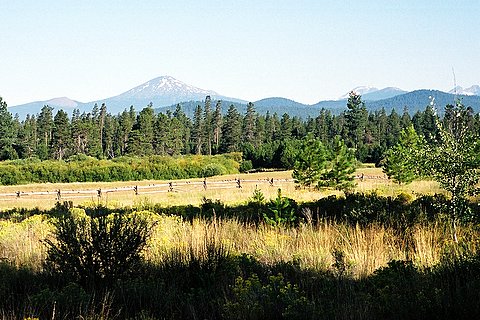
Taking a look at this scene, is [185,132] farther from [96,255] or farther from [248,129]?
[96,255]

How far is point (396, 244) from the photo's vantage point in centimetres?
700

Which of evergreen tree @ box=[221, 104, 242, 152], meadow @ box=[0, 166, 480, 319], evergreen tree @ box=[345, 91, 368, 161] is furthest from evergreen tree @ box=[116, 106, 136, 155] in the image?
meadow @ box=[0, 166, 480, 319]

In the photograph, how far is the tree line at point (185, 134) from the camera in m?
88.4

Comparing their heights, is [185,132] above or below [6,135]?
above

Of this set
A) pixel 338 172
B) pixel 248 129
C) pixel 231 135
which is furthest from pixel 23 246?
pixel 248 129

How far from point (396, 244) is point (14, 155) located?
3515 inches

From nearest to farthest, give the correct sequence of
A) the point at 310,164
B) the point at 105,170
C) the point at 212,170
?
the point at 310,164 < the point at 105,170 < the point at 212,170

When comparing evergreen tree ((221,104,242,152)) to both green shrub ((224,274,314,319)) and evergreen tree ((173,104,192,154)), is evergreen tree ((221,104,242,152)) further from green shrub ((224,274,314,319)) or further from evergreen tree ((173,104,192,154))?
green shrub ((224,274,314,319))

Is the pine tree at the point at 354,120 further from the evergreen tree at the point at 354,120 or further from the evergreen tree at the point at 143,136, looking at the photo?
the evergreen tree at the point at 143,136

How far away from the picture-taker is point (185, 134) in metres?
121

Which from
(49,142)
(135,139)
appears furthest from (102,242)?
(49,142)

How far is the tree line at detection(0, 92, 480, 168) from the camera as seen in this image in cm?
8844

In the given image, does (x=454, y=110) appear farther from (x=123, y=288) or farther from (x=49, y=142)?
(x=49, y=142)

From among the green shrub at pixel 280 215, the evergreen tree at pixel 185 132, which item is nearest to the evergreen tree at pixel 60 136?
the evergreen tree at pixel 185 132
